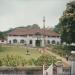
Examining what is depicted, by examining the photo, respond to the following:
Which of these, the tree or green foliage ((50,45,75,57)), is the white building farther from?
the tree

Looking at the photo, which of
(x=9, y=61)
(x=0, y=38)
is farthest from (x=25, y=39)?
(x=9, y=61)

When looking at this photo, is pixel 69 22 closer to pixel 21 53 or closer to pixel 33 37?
pixel 21 53

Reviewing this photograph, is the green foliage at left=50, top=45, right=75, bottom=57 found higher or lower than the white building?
lower

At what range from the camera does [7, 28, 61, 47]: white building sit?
8719cm

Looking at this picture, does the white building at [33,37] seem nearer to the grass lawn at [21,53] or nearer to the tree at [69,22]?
the tree at [69,22]

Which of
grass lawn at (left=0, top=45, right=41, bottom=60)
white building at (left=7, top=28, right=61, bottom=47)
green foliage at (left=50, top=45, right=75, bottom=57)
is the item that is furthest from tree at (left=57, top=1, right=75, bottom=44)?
white building at (left=7, top=28, right=61, bottom=47)

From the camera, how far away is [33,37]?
3460 inches

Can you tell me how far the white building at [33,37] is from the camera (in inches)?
3433

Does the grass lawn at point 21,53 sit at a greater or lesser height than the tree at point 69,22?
lesser

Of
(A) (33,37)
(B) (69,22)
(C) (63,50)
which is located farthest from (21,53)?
(A) (33,37)

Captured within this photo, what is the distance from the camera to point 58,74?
16.1 meters

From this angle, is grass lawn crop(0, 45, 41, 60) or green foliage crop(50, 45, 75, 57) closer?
grass lawn crop(0, 45, 41, 60)

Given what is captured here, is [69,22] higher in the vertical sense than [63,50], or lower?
higher

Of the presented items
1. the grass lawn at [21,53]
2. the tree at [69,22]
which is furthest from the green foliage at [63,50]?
the grass lawn at [21,53]
